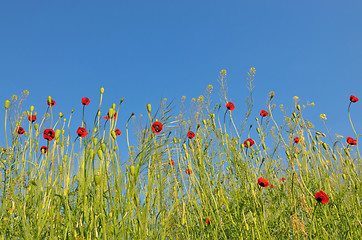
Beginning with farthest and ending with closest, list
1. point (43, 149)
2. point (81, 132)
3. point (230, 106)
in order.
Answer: point (230, 106) → point (43, 149) → point (81, 132)

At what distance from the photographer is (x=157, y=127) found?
1.59 metres

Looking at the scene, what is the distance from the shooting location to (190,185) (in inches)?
94.3

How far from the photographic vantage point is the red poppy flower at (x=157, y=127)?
5.20ft

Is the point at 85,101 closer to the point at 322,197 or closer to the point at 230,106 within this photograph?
the point at 230,106

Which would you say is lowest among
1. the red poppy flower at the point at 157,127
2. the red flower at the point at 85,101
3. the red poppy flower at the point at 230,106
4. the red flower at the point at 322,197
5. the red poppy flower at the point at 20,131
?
the red flower at the point at 322,197

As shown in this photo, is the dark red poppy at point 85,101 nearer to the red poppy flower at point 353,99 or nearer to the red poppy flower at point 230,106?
the red poppy flower at point 230,106

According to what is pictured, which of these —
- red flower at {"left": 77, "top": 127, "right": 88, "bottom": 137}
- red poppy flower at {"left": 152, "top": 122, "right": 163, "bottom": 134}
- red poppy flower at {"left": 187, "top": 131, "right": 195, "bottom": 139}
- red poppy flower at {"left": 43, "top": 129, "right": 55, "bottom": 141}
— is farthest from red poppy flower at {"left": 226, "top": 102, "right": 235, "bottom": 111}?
red poppy flower at {"left": 43, "top": 129, "right": 55, "bottom": 141}

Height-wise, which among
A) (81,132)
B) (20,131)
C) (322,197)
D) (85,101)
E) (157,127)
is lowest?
(322,197)

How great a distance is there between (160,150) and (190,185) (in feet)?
2.80

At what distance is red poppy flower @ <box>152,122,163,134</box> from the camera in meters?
1.58

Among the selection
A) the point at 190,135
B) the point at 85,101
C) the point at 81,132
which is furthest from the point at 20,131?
the point at 190,135

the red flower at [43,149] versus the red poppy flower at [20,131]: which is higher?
the red poppy flower at [20,131]

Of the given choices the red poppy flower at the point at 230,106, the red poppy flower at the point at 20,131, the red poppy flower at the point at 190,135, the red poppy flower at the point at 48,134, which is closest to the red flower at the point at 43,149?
the red poppy flower at the point at 48,134

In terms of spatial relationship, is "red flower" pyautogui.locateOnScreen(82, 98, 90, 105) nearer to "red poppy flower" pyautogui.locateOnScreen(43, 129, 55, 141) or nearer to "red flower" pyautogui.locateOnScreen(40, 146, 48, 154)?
"red poppy flower" pyautogui.locateOnScreen(43, 129, 55, 141)
